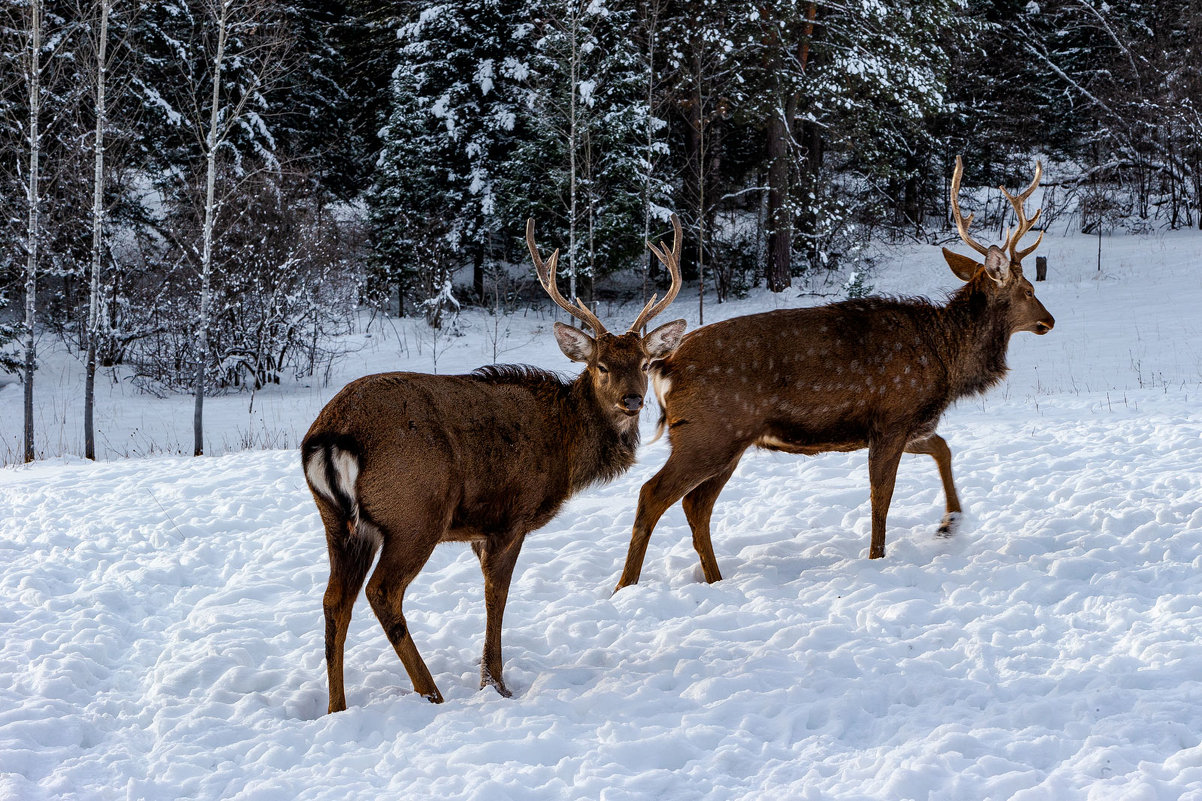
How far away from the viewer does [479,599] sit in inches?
239

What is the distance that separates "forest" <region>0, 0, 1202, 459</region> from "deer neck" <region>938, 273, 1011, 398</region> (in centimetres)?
1379

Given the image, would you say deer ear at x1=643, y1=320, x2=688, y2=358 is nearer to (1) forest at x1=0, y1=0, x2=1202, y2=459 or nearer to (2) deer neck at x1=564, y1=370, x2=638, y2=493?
(2) deer neck at x1=564, y1=370, x2=638, y2=493

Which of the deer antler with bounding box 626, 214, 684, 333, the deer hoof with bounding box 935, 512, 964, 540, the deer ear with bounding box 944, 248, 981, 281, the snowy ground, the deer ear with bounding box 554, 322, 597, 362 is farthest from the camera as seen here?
the deer ear with bounding box 944, 248, 981, 281

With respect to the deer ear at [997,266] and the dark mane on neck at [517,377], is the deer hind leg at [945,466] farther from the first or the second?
the dark mane on neck at [517,377]

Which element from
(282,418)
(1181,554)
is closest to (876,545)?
(1181,554)

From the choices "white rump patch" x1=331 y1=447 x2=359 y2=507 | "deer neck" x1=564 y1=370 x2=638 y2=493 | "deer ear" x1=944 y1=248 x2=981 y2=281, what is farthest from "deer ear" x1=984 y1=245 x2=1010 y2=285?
"white rump patch" x1=331 y1=447 x2=359 y2=507

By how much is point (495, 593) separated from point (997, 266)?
14.1 ft

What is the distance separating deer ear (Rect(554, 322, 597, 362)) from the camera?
5.35 metres

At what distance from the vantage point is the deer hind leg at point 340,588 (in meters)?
4.40

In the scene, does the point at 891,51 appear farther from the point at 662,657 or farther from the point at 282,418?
the point at 662,657

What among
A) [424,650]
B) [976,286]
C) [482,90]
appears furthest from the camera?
[482,90]

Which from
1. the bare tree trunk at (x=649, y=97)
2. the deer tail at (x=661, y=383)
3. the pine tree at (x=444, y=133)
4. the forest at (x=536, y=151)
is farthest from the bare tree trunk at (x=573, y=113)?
the deer tail at (x=661, y=383)

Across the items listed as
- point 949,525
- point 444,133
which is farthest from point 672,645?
point 444,133

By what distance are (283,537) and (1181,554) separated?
618 cm
